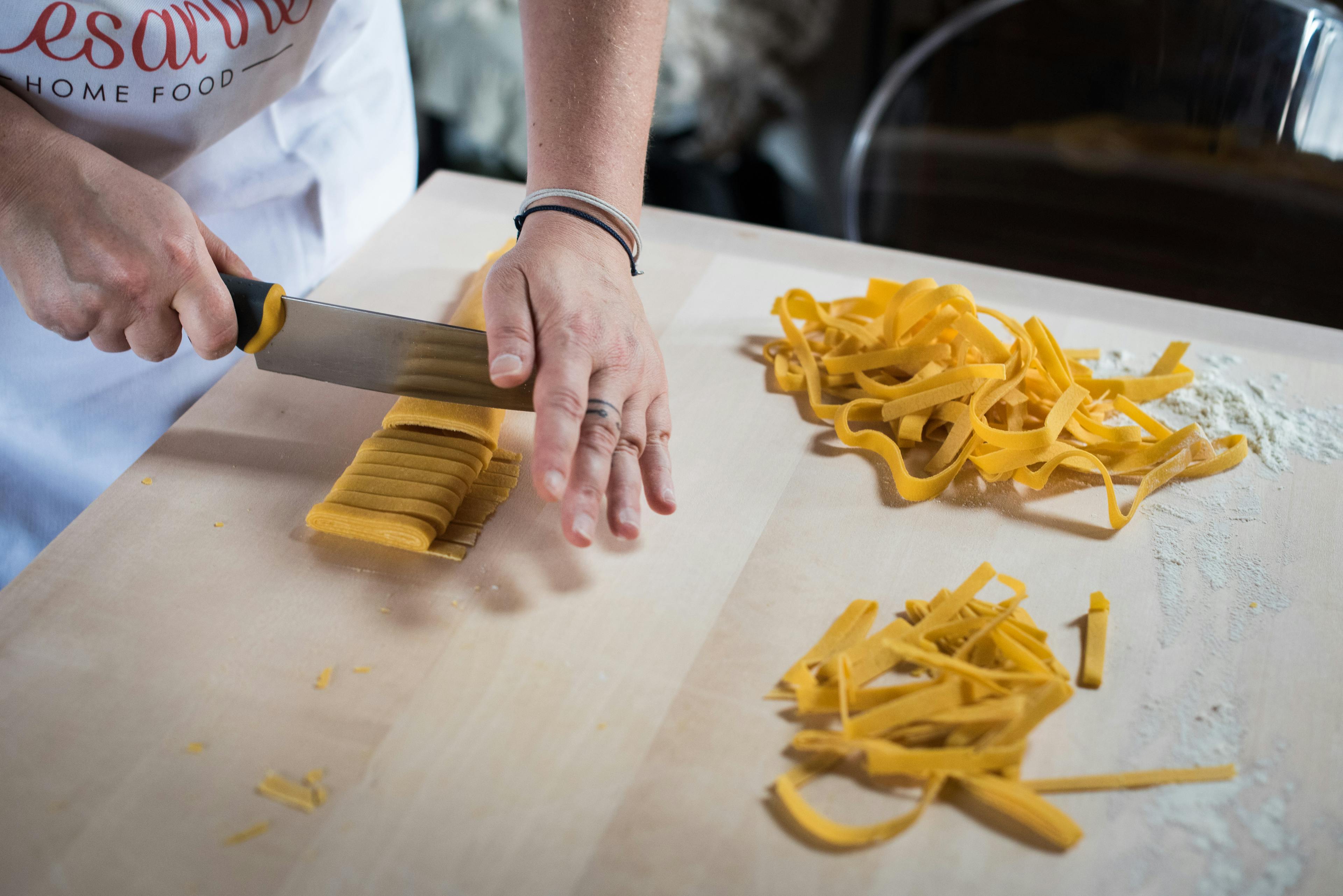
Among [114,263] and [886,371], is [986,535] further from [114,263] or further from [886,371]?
[114,263]

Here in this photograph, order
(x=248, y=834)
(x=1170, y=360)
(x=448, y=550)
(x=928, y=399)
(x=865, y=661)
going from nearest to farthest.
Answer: (x=248, y=834)
(x=865, y=661)
(x=448, y=550)
(x=928, y=399)
(x=1170, y=360)

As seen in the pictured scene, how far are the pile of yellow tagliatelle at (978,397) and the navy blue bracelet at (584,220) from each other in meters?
0.21

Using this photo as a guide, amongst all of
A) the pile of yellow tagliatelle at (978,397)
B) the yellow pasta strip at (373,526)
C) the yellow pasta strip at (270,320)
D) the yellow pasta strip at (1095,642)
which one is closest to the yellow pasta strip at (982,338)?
the pile of yellow tagliatelle at (978,397)

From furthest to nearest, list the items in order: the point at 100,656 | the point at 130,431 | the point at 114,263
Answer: the point at 130,431
the point at 114,263
the point at 100,656

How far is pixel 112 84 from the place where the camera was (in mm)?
995

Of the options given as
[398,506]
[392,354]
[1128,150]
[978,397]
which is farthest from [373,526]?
[1128,150]

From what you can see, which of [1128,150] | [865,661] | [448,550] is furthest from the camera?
[1128,150]

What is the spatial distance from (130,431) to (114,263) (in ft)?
1.22

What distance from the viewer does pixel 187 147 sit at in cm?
110

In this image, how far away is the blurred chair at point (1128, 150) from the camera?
4.99 ft

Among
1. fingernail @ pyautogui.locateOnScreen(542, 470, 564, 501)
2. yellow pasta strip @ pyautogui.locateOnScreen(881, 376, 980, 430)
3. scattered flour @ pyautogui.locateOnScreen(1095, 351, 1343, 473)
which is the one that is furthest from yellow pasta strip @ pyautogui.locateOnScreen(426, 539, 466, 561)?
scattered flour @ pyautogui.locateOnScreen(1095, 351, 1343, 473)

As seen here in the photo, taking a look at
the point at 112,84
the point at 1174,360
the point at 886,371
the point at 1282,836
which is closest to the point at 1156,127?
the point at 1174,360

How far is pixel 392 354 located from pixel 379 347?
0.01 meters

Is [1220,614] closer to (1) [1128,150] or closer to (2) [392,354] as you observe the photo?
(2) [392,354]
